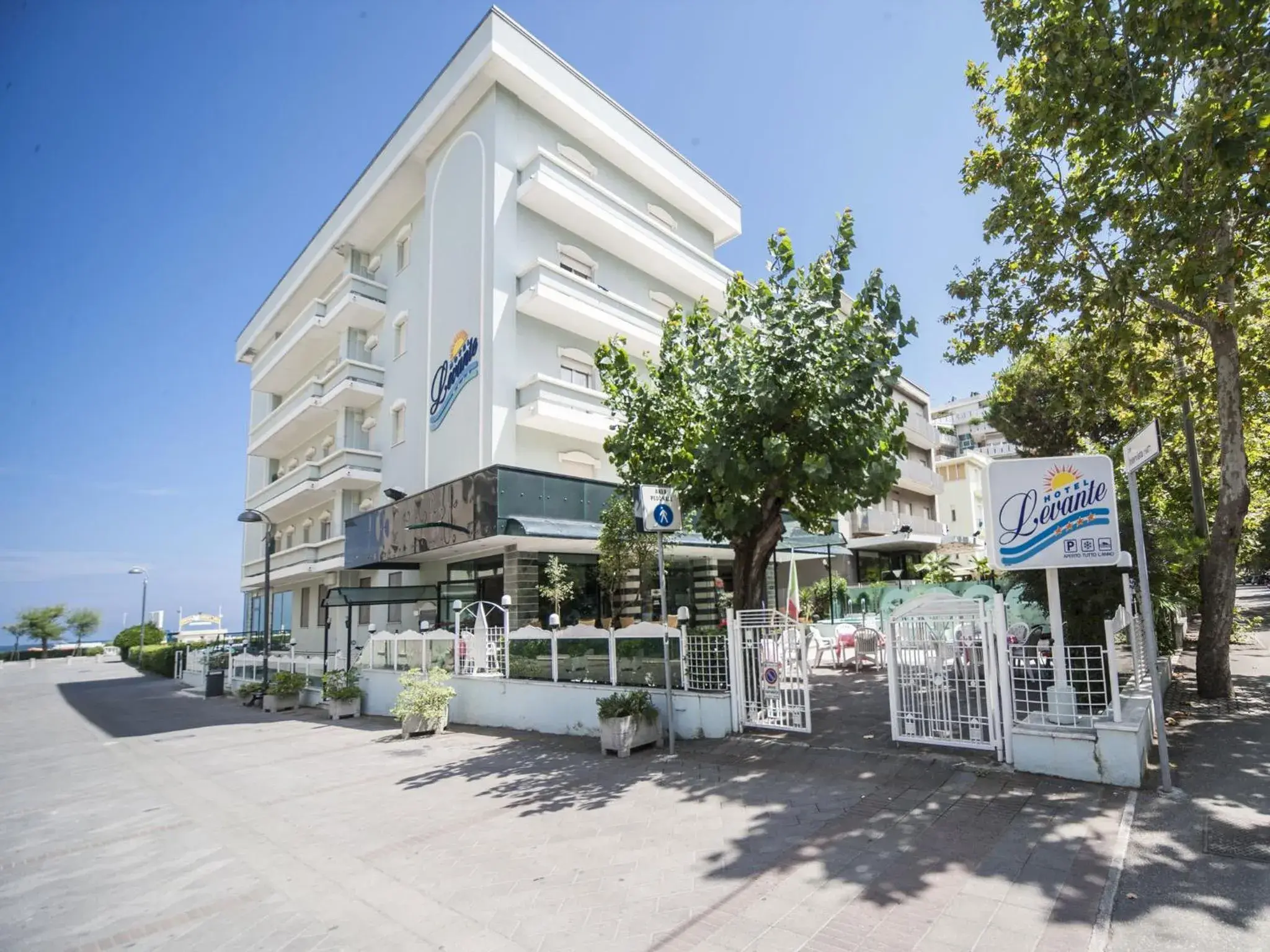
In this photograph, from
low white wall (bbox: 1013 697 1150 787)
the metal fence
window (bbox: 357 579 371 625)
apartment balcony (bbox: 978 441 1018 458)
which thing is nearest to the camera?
low white wall (bbox: 1013 697 1150 787)

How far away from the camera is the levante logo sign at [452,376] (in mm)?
17531

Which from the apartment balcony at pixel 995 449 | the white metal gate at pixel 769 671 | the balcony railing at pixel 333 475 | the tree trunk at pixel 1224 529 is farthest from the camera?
the apartment balcony at pixel 995 449

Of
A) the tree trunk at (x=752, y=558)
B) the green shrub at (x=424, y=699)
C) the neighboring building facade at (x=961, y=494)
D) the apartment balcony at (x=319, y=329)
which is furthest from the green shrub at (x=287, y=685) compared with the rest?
the neighboring building facade at (x=961, y=494)

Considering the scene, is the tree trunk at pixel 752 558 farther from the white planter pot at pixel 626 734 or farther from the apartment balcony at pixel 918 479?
the apartment balcony at pixel 918 479

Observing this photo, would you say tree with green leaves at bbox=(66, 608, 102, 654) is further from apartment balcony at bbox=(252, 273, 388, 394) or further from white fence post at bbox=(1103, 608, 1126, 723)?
white fence post at bbox=(1103, 608, 1126, 723)

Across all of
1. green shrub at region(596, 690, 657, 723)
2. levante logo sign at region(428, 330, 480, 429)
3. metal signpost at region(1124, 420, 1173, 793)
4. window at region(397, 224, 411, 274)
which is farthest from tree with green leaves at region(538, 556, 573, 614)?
window at region(397, 224, 411, 274)

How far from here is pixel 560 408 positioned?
55.5 ft

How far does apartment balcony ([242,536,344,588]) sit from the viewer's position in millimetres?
22266

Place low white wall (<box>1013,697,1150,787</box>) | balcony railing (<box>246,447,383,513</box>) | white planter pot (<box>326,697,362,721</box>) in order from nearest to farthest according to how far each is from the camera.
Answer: low white wall (<box>1013,697,1150,787</box>), white planter pot (<box>326,697,362,721</box>), balcony railing (<box>246,447,383,513</box>)

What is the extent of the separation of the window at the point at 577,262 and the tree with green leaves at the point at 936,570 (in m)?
13.9

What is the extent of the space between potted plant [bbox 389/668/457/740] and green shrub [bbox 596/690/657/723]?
12.2ft

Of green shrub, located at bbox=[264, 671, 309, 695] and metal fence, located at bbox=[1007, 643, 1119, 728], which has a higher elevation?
metal fence, located at bbox=[1007, 643, 1119, 728]

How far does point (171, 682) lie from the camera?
28609mm

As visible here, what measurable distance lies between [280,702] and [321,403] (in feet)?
33.7
